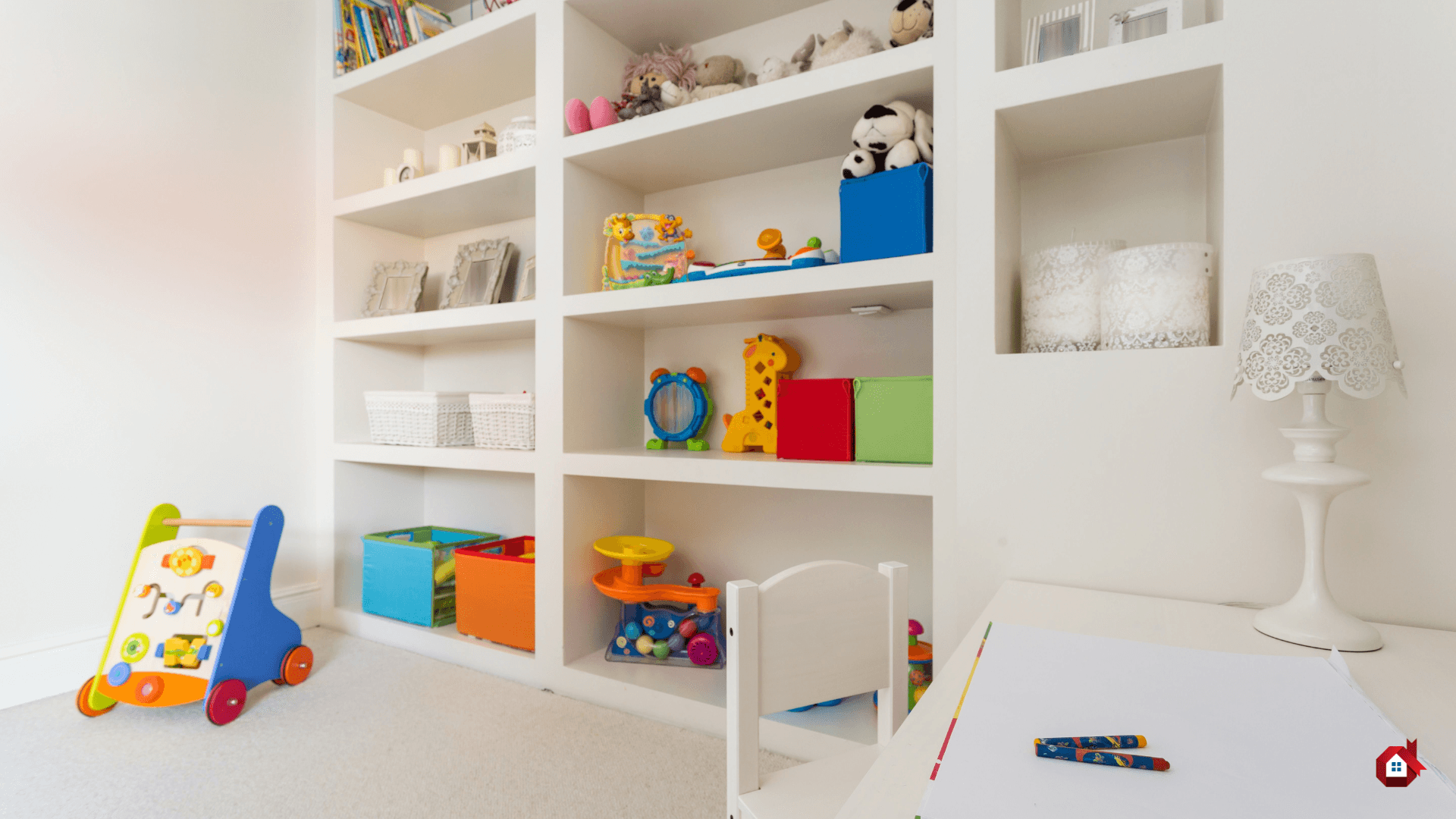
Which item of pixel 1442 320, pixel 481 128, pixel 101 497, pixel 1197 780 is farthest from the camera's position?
pixel 481 128

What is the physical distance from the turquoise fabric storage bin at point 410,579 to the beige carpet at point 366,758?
0.29m

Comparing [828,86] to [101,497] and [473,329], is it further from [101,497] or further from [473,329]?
[101,497]

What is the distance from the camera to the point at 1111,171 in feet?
4.86

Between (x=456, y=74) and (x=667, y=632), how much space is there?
1.88 metres

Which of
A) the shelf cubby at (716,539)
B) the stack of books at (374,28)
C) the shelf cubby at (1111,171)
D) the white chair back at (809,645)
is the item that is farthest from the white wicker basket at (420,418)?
the shelf cubby at (1111,171)

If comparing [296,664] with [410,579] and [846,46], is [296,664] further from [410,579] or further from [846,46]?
[846,46]

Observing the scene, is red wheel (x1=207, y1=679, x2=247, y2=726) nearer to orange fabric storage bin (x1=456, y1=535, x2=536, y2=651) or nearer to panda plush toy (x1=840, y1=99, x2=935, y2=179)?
orange fabric storage bin (x1=456, y1=535, x2=536, y2=651)

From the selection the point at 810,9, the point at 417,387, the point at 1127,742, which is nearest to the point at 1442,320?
the point at 1127,742

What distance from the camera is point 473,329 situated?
7.25ft

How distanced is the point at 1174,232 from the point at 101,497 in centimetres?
282

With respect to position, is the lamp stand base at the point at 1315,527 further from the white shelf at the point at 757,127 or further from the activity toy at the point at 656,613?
the activity toy at the point at 656,613

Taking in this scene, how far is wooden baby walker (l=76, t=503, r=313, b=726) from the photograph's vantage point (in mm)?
1672

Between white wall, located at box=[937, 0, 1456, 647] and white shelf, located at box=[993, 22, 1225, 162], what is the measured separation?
0.21ft

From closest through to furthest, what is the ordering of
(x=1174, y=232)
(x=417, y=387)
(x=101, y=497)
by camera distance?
(x=1174, y=232) → (x=101, y=497) → (x=417, y=387)
